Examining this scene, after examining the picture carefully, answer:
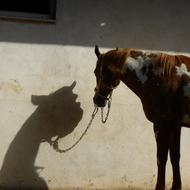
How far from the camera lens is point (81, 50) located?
5809 mm

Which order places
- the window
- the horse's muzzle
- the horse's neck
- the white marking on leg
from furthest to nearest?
the window → the horse's muzzle → the horse's neck → the white marking on leg

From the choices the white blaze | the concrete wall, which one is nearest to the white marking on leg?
the white blaze

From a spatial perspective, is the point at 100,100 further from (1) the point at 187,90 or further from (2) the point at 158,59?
(1) the point at 187,90

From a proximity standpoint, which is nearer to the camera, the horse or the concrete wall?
the horse

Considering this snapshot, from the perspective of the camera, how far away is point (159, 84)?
16.5 ft

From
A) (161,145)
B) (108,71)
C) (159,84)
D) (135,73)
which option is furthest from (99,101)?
(161,145)

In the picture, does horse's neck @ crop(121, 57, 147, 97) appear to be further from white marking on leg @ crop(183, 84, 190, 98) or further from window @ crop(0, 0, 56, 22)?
window @ crop(0, 0, 56, 22)

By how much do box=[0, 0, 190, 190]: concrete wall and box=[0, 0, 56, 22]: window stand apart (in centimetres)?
8

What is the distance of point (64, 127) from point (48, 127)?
175mm

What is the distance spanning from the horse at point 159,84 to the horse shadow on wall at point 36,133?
27.8 inches

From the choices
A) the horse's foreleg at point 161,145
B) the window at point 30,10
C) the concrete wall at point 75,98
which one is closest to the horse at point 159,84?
the horse's foreleg at point 161,145

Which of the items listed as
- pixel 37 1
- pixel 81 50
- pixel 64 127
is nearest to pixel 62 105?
pixel 64 127

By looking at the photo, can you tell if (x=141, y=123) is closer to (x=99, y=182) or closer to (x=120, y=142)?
(x=120, y=142)

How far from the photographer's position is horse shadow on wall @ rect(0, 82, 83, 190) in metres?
5.74
